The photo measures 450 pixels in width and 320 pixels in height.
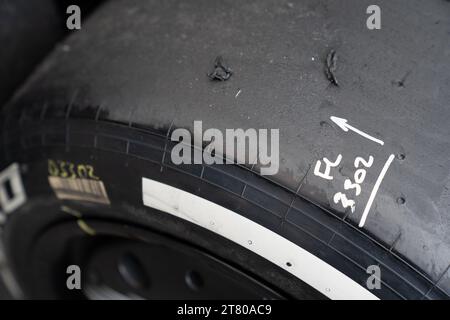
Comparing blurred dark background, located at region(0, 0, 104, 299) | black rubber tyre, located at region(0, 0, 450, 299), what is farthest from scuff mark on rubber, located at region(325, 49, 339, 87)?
blurred dark background, located at region(0, 0, 104, 299)

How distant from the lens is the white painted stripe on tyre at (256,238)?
2.08 ft

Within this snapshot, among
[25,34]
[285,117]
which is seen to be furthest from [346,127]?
[25,34]

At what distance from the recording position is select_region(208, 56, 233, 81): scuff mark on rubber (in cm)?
68

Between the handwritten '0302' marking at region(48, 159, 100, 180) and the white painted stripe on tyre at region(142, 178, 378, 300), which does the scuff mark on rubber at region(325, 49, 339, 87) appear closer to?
the white painted stripe on tyre at region(142, 178, 378, 300)

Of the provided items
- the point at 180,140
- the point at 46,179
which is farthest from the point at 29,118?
the point at 180,140

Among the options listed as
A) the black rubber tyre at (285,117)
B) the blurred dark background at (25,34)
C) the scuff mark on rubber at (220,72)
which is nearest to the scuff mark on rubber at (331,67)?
the black rubber tyre at (285,117)

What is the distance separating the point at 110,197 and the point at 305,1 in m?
0.34

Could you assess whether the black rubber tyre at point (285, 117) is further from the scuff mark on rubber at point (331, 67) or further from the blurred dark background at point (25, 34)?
the blurred dark background at point (25, 34)

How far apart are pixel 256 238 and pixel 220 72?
194 mm

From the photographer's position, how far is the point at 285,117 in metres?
0.65

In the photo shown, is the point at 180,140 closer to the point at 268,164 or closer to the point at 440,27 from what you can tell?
the point at 268,164

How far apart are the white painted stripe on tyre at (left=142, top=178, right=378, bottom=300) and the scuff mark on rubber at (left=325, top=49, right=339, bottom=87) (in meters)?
0.18

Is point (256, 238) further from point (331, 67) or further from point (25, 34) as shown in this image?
point (25, 34)

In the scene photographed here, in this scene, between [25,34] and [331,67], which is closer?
[331,67]
